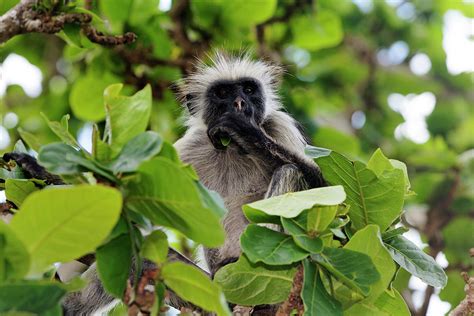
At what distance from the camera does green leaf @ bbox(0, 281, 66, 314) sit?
1.99 metres

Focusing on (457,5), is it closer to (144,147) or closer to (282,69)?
(282,69)

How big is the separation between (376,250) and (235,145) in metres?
1.82

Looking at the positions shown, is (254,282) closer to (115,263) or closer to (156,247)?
(156,247)

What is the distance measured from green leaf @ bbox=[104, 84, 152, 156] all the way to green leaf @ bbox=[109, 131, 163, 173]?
9 cm

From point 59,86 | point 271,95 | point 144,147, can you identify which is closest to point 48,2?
point 144,147

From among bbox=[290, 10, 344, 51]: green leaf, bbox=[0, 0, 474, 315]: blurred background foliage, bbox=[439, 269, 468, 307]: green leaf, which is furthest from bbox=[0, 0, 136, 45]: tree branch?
bbox=[290, 10, 344, 51]: green leaf

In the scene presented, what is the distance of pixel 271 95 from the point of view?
18.3 ft

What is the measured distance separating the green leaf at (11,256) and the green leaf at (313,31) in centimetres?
503

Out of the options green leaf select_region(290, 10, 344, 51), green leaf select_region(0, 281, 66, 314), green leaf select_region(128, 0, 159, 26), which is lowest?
green leaf select_region(290, 10, 344, 51)

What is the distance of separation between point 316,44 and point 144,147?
4.78 m

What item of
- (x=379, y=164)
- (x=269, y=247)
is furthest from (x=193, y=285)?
(x=379, y=164)

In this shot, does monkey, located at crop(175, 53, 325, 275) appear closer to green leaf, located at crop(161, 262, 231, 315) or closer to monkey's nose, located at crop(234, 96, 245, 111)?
monkey's nose, located at crop(234, 96, 245, 111)

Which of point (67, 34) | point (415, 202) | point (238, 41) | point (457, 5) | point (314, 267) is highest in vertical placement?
point (67, 34)

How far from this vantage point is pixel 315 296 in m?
2.58
